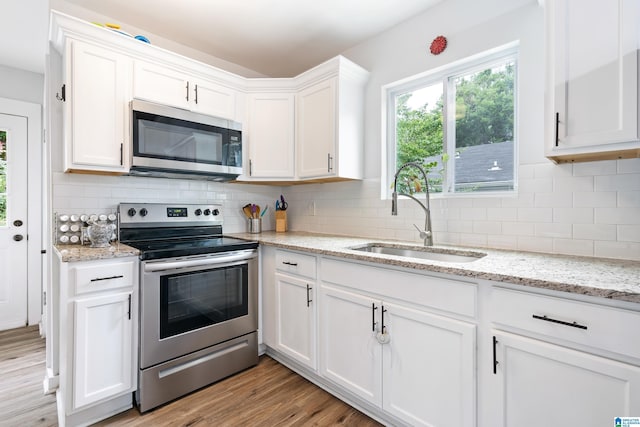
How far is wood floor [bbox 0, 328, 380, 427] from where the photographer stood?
167cm

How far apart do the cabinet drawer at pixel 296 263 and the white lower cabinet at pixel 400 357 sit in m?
0.16

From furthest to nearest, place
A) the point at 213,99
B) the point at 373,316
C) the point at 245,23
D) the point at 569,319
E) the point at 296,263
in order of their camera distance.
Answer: the point at 213,99
the point at 245,23
the point at 296,263
the point at 373,316
the point at 569,319

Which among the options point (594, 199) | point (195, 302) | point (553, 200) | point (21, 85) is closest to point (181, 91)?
point (195, 302)

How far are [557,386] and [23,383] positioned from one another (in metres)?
3.00

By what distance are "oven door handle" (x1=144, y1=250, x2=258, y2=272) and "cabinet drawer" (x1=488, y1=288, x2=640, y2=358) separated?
154cm

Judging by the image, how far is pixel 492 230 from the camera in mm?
1853

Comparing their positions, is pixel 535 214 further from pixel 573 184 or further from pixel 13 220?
pixel 13 220

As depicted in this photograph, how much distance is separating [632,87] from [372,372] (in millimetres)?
1645

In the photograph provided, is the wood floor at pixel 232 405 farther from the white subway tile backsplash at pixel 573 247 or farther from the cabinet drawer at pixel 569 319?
the white subway tile backsplash at pixel 573 247

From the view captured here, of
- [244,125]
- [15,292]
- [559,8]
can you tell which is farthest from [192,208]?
[559,8]

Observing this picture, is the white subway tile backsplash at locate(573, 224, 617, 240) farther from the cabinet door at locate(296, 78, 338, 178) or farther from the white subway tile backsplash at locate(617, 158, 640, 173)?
the cabinet door at locate(296, 78, 338, 178)

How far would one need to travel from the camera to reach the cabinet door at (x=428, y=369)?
1.28 m

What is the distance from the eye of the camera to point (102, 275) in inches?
64.4

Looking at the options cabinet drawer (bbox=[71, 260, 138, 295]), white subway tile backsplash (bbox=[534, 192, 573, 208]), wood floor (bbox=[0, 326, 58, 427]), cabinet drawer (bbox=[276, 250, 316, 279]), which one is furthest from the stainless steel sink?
wood floor (bbox=[0, 326, 58, 427])
